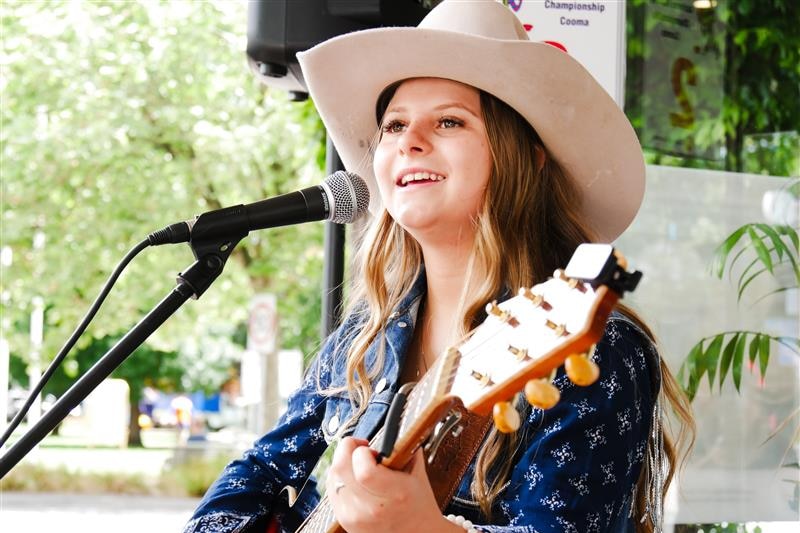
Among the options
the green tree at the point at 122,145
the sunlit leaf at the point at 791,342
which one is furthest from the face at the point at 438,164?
the green tree at the point at 122,145

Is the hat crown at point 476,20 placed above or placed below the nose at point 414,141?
above

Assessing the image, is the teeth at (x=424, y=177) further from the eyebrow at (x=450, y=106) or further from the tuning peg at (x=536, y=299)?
the tuning peg at (x=536, y=299)

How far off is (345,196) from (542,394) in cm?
67

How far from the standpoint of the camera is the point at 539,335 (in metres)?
1.05

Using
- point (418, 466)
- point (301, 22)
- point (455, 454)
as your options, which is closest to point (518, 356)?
point (418, 466)

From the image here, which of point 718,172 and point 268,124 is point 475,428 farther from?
point 268,124

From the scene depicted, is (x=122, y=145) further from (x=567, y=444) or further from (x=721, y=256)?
(x=567, y=444)

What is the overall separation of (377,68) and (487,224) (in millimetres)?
374

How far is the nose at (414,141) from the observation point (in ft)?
5.46

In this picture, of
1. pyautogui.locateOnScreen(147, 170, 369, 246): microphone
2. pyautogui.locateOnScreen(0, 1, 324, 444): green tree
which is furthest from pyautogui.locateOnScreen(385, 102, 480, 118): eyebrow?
pyautogui.locateOnScreen(0, 1, 324, 444): green tree

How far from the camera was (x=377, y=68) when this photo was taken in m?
1.81

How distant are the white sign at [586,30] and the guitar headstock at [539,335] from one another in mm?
1207

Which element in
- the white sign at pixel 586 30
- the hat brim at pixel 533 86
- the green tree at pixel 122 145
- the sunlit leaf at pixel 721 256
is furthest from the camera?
the green tree at pixel 122 145

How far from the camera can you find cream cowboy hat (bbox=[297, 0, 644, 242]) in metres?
1.64
